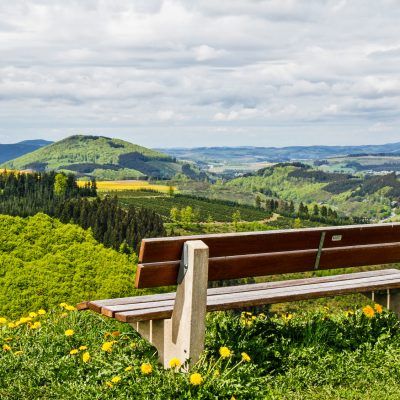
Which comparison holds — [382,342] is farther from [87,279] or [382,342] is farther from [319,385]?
[87,279]

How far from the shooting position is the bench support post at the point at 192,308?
5215 mm

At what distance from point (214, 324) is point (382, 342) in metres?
1.89

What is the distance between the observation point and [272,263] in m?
6.11

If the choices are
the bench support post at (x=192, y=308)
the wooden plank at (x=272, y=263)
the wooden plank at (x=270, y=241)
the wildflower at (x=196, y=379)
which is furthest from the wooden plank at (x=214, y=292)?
the wildflower at (x=196, y=379)

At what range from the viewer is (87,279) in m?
102

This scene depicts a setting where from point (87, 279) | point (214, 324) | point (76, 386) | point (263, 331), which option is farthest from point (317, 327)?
point (87, 279)

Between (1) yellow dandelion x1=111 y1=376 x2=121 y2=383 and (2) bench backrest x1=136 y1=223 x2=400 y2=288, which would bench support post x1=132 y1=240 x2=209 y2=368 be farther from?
(1) yellow dandelion x1=111 y1=376 x2=121 y2=383

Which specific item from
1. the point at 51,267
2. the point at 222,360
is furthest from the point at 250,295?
the point at 51,267

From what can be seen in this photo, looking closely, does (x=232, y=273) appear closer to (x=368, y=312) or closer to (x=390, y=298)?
(x=368, y=312)

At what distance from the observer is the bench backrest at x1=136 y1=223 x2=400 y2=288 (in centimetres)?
534

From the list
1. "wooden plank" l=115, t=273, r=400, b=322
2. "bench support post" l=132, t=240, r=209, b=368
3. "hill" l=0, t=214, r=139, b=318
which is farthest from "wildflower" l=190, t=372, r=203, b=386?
"hill" l=0, t=214, r=139, b=318

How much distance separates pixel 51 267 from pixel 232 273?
101337mm

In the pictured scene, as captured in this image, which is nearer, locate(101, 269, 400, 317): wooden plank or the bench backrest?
the bench backrest

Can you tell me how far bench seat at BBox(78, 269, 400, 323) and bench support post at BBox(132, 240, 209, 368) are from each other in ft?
0.66
